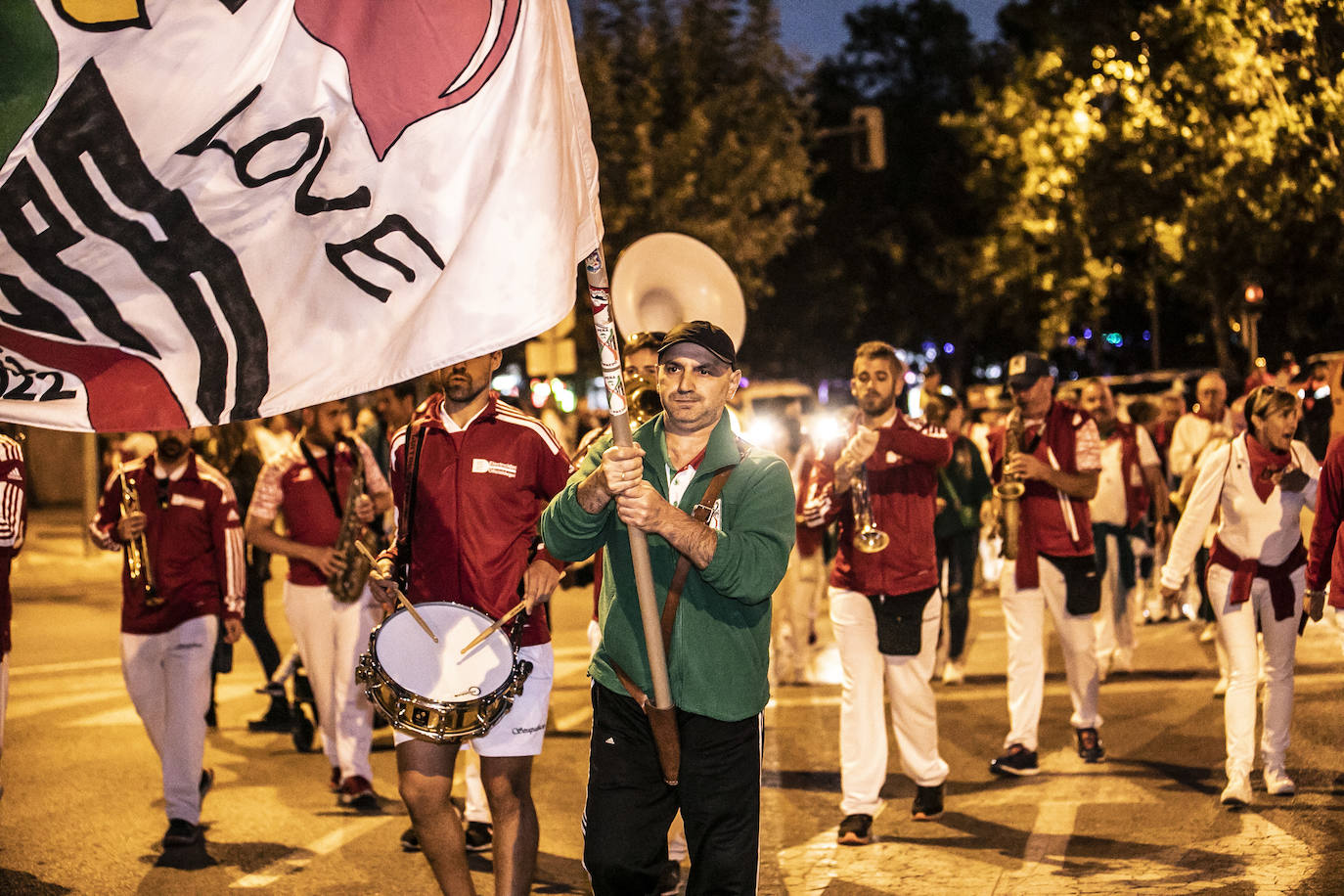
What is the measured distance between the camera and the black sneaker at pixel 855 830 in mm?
7164

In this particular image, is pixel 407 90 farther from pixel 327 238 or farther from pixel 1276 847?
pixel 1276 847

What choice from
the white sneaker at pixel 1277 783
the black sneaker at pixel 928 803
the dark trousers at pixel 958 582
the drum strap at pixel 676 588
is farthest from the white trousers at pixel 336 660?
the dark trousers at pixel 958 582

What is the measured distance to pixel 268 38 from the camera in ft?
12.8

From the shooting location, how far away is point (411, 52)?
13.3 feet

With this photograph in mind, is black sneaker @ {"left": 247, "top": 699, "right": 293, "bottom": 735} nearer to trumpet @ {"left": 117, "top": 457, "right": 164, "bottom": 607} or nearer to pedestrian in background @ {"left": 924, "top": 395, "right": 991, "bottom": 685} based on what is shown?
trumpet @ {"left": 117, "top": 457, "right": 164, "bottom": 607}

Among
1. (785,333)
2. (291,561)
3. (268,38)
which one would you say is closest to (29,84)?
(268,38)

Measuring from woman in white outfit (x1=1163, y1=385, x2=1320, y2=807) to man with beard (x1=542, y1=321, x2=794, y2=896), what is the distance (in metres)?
4.00

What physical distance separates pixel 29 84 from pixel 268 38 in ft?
2.00

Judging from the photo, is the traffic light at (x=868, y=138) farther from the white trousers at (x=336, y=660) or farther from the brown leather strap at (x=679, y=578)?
the brown leather strap at (x=679, y=578)

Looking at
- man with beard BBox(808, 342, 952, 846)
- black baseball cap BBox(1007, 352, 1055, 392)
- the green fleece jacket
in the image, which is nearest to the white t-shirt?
black baseball cap BBox(1007, 352, 1055, 392)

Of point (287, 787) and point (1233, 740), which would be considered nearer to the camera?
point (1233, 740)

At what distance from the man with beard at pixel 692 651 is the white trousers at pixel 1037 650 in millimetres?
4211

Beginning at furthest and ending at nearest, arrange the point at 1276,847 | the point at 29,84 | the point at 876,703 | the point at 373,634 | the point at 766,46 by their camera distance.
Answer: the point at 766,46, the point at 876,703, the point at 1276,847, the point at 373,634, the point at 29,84

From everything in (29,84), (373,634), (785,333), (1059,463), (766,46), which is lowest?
(373,634)
